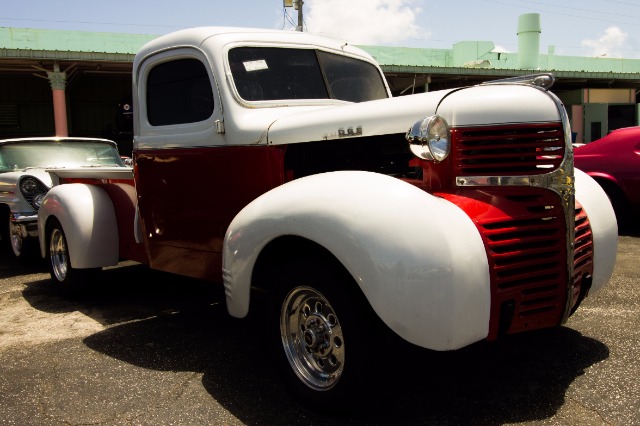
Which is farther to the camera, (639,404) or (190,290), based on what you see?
(190,290)

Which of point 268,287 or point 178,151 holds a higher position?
point 178,151

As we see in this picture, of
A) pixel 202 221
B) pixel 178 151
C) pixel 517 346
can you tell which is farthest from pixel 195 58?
pixel 517 346

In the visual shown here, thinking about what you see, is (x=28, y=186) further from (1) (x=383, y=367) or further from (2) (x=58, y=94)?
(2) (x=58, y=94)

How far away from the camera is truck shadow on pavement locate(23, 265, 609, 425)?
8.66 feet

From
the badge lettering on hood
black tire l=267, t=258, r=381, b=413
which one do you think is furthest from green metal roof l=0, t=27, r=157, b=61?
black tire l=267, t=258, r=381, b=413

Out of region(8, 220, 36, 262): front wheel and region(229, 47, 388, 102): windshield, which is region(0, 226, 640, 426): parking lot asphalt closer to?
region(229, 47, 388, 102): windshield

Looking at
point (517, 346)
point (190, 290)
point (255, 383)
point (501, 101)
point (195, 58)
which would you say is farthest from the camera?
point (190, 290)

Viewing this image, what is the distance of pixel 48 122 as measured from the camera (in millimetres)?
22156

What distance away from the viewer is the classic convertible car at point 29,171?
20.9 ft

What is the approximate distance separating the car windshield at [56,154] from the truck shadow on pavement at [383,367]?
326 cm

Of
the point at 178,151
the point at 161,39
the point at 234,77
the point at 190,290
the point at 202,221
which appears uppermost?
the point at 161,39

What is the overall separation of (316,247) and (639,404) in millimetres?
1682

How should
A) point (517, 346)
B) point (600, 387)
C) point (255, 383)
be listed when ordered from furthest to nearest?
point (517, 346) → point (255, 383) → point (600, 387)

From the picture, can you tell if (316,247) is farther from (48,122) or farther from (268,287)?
(48,122)
